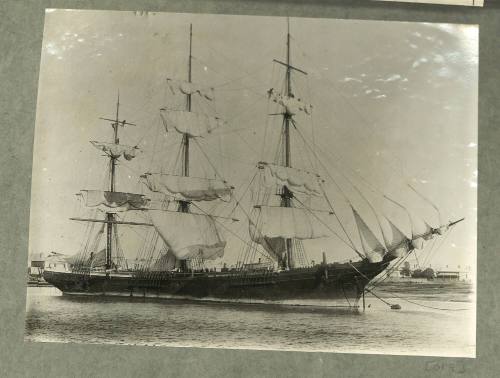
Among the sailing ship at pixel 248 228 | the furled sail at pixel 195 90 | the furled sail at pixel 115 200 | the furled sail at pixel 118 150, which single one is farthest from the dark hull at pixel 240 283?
the furled sail at pixel 195 90

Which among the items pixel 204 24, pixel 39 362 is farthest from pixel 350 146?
pixel 39 362

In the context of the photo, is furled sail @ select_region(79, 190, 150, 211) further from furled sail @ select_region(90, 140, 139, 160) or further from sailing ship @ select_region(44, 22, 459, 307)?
furled sail @ select_region(90, 140, 139, 160)

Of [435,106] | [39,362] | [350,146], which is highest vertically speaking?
Answer: [435,106]

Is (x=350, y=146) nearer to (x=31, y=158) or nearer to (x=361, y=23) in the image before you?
(x=361, y=23)

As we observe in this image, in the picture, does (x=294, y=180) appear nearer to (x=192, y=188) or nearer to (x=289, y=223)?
(x=289, y=223)

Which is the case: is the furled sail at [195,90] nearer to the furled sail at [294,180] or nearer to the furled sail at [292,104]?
the furled sail at [292,104]
